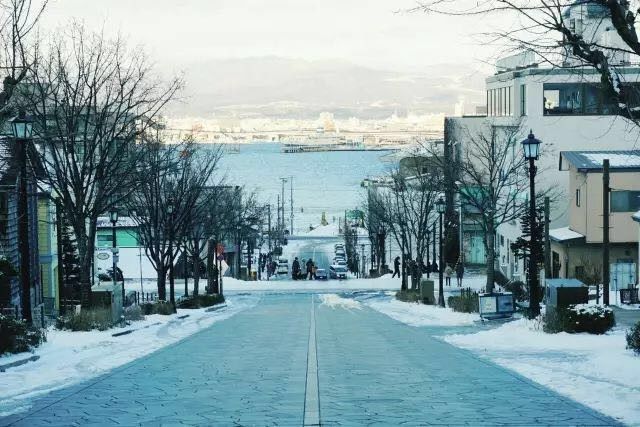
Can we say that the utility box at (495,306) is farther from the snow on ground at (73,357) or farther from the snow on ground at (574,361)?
the snow on ground at (73,357)

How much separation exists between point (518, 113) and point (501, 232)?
887 cm

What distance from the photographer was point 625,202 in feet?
157

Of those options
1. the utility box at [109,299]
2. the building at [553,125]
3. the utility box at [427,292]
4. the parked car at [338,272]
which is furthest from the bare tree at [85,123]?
the parked car at [338,272]

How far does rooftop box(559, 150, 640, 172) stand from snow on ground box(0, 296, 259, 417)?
88.8ft

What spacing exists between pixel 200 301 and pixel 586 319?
2875 cm

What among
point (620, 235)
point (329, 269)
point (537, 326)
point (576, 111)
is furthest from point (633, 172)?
point (329, 269)

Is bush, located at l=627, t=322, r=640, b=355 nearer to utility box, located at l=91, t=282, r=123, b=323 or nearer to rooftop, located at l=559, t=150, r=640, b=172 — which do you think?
utility box, located at l=91, t=282, r=123, b=323

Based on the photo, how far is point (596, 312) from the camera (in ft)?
64.1

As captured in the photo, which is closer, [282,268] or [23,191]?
[23,191]

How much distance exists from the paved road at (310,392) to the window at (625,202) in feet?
103

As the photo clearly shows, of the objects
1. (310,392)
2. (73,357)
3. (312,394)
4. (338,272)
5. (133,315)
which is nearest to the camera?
(312,394)

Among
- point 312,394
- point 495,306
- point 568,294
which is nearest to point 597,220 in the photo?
point 495,306

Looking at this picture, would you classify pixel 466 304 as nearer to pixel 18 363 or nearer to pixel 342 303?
pixel 342 303

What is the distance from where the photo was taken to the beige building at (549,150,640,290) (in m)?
47.8
